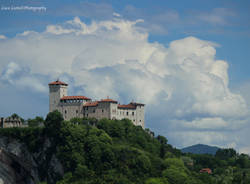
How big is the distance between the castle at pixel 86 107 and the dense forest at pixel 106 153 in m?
4.18

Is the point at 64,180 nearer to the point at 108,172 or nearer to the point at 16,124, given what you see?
the point at 108,172

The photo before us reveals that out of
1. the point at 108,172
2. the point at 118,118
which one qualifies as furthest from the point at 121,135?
the point at 108,172

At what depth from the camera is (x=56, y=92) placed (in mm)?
153125

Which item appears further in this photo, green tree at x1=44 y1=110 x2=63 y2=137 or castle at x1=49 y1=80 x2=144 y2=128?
castle at x1=49 y1=80 x2=144 y2=128

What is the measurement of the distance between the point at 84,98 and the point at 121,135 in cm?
1757

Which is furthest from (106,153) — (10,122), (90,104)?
(10,122)

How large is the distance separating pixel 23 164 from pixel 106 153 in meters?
28.5

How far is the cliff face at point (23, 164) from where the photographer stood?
136 meters

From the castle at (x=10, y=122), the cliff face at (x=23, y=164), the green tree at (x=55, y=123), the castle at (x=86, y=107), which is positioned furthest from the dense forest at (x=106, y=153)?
the castle at (x=10, y=122)

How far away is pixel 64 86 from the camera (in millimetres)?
155125

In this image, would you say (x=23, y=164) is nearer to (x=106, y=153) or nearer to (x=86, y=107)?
(x=86, y=107)

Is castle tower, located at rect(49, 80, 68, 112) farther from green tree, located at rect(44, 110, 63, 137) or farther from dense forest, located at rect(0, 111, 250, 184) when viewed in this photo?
green tree, located at rect(44, 110, 63, 137)

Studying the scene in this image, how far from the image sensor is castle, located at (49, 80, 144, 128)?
149 metres

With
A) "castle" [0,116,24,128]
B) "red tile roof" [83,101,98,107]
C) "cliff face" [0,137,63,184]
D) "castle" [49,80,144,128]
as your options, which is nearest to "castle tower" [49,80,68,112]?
"castle" [49,80,144,128]
